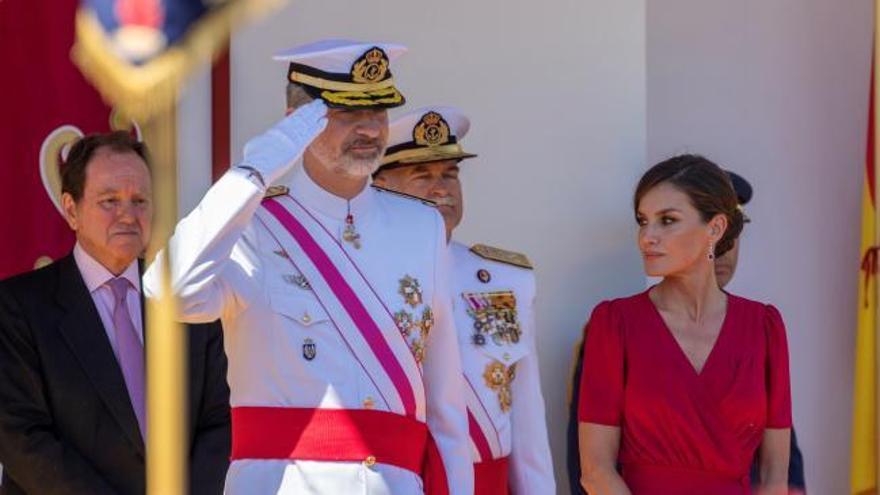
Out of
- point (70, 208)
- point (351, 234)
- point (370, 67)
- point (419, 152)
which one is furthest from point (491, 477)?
point (370, 67)

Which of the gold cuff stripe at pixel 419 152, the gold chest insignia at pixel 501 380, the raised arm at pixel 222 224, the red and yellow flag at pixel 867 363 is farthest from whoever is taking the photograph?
the red and yellow flag at pixel 867 363

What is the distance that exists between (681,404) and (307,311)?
57.6 inches

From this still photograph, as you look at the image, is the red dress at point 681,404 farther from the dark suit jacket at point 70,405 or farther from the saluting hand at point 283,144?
the saluting hand at point 283,144

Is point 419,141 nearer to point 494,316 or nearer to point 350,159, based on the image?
point 494,316

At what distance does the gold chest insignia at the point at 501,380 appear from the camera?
5.16m

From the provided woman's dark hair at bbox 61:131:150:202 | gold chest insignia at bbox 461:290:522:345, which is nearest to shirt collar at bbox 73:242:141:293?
woman's dark hair at bbox 61:131:150:202

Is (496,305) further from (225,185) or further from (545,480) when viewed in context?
(225,185)

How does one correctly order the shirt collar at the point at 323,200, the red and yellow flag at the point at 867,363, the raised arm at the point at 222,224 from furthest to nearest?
the red and yellow flag at the point at 867,363
the shirt collar at the point at 323,200
the raised arm at the point at 222,224

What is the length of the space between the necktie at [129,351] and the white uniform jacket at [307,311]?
0.59 meters

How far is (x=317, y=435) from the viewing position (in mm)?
4035

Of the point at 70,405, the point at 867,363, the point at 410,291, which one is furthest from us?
the point at 867,363

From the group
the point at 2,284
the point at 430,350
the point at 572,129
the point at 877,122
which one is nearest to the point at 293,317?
the point at 430,350

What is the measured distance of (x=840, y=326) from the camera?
270 inches

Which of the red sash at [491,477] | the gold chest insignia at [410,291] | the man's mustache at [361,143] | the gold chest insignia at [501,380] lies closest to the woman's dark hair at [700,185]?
the gold chest insignia at [501,380]
